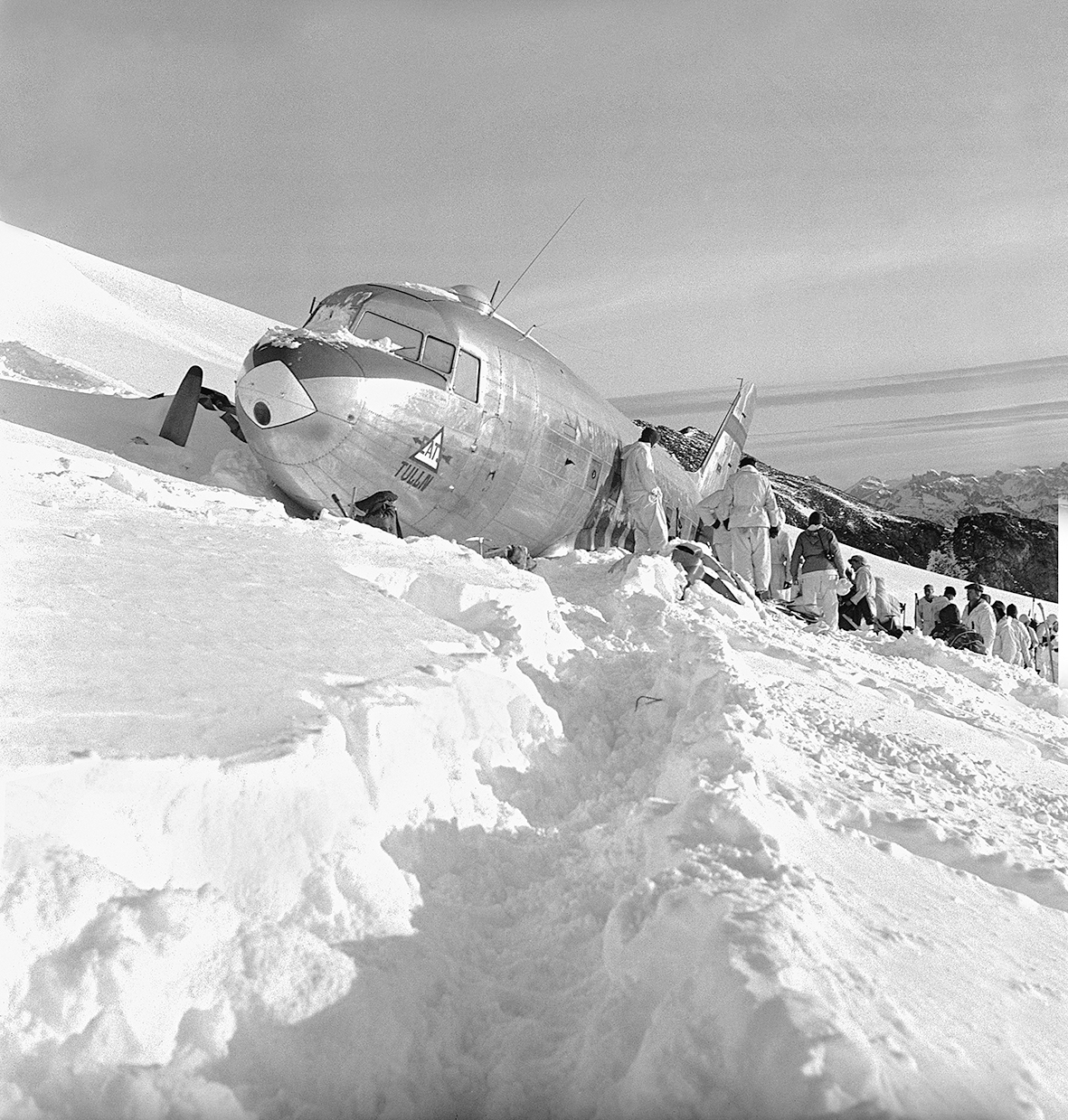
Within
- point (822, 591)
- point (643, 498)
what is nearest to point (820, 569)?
point (822, 591)

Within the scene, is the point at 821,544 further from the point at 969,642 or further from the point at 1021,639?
the point at 1021,639

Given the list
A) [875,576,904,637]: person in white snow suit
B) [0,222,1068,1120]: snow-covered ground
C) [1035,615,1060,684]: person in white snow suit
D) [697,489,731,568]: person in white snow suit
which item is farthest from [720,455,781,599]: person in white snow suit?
[1035,615,1060,684]: person in white snow suit

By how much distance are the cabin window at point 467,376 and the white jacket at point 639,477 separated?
7.44 feet

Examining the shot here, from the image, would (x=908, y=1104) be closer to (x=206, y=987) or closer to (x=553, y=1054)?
(x=553, y=1054)

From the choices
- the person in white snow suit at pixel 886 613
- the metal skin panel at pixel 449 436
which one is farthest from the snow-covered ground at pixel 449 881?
the person in white snow suit at pixel 886 613

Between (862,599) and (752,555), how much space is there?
2.64 metres

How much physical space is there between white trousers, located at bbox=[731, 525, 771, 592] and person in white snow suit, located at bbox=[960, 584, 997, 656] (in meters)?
3.77

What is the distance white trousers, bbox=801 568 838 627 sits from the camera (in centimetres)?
1027

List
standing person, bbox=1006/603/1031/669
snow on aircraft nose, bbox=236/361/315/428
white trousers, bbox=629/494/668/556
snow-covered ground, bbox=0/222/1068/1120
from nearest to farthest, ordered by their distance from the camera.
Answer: snow-covered ground, bbox=0/222/1068/1120 → snow on aircraft nose, bbox=236/361/315/428 → white trousers, bbox=629/494/668/556 → standing person, bbox=1006/603/1031/669

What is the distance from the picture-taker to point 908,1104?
52.4 inches

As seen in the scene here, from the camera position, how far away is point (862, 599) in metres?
12.2

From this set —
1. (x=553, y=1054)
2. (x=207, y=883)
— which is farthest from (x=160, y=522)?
(x=553, y=1054)

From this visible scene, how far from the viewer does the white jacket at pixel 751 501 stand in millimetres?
10266

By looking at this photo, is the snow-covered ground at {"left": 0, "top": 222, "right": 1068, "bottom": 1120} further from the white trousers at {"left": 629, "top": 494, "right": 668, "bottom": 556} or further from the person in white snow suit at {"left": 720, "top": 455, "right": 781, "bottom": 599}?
the person in white snow suit at {"left": 720, "top": 455, "right": 781, "bottom": 599}
